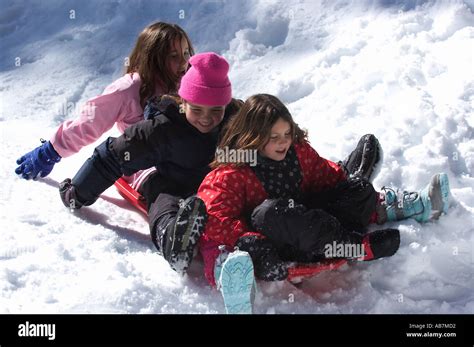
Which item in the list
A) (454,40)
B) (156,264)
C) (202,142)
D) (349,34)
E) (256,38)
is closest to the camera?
(156,264)

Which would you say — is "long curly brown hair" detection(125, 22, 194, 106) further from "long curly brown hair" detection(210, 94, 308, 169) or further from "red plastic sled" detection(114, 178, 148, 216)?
"long curly brown hair" detection(210, 94, 308, 169)

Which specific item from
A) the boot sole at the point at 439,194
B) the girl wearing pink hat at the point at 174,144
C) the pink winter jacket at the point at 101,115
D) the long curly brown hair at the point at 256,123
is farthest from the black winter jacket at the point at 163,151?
the boot sole at the point at 439,194

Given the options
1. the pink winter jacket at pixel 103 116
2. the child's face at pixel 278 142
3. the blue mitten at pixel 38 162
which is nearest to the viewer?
the child's face at pixel 278 142

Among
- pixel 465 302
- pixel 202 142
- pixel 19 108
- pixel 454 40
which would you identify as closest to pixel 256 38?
pixel 454 40

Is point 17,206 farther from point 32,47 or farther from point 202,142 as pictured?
point 32,47

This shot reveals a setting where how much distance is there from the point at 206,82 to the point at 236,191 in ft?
1.54

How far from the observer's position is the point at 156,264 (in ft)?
8.71

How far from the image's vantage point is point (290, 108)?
3.93 m

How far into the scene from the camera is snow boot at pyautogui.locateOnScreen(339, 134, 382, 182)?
2943mm

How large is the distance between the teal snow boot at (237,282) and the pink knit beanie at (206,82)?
727mm

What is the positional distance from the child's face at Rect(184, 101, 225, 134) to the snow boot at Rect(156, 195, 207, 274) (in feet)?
1.46

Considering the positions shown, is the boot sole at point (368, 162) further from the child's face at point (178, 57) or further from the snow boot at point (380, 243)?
the child's face at point (178, 57)

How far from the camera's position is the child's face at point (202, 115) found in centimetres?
279
